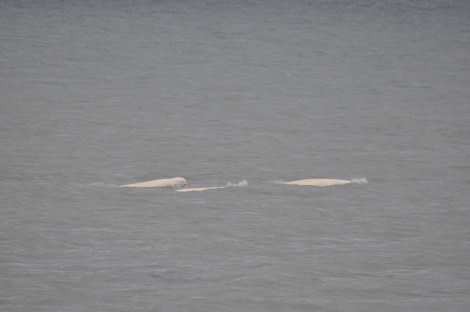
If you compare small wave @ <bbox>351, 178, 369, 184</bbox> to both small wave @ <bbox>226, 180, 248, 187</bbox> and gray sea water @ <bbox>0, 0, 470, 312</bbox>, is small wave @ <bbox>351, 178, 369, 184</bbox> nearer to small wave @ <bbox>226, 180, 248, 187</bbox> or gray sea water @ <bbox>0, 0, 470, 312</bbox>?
gray sea water @ <bbox>0, 0, 470, 312</bbox>

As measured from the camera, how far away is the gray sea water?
3136 cm

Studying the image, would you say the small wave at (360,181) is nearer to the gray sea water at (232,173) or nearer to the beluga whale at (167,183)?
the gray sea water at (232,173)

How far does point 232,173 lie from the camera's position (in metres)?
46.1

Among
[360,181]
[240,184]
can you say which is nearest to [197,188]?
[240,184]

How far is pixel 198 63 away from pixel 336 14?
149 feet

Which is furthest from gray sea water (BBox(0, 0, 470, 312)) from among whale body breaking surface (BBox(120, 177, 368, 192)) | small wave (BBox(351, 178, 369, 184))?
whale body breaking surface (BBox(120, 177, 368, 192))

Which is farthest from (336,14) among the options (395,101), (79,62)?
(395,101)

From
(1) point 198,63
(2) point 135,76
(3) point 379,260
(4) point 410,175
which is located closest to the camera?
(3) point 379,260

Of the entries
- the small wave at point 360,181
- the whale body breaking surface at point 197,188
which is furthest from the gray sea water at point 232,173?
the whale body breaking surface at point 197,188

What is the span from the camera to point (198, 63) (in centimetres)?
8531

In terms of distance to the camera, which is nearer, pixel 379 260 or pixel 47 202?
pixel 379 260

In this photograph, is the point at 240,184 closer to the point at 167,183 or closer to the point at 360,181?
the point at 167,183

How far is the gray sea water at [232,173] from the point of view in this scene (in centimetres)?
3136

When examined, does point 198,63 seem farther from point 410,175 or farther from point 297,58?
point 410,175
